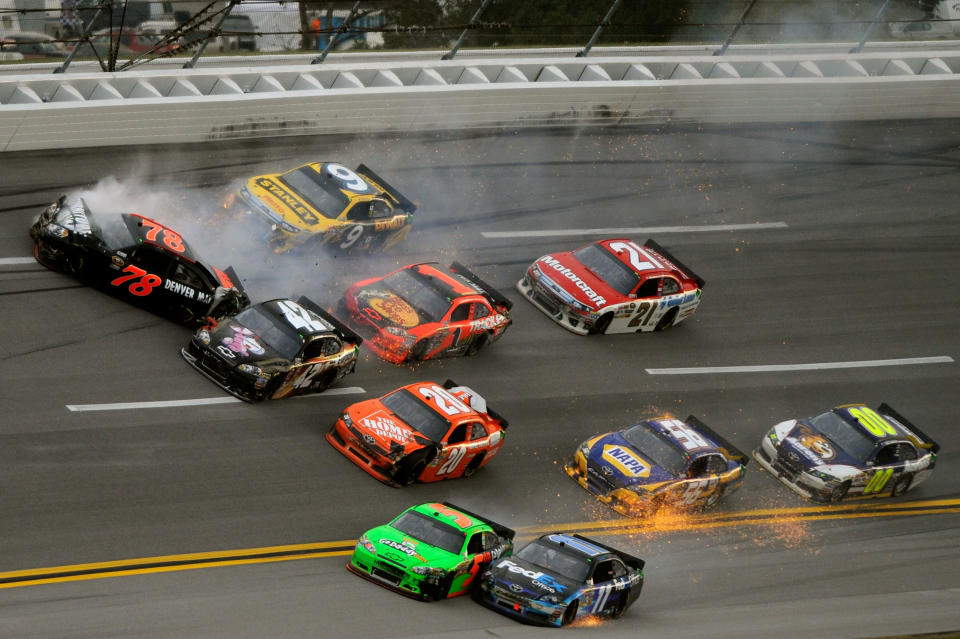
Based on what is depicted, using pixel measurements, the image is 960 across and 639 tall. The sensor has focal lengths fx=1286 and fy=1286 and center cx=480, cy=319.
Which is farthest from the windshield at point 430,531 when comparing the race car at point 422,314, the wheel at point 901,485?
the wheel at point 901,485

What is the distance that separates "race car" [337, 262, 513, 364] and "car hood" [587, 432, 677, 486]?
3.16 m

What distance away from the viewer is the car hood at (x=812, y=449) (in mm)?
21234

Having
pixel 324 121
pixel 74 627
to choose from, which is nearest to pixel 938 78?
pixel 324 121

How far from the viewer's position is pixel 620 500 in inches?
774

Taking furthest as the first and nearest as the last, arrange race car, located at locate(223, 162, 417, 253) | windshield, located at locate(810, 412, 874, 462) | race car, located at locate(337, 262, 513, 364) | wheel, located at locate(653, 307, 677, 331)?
wheel, located at locate(653, 307, 677, 331)
race car, located at locate(223, 162, 417, 253)
race car, located at locate(337, 262, 513, 364)
windshield, located at locate(810, 412, 874, 462)

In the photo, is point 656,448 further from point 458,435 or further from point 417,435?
point 417,435

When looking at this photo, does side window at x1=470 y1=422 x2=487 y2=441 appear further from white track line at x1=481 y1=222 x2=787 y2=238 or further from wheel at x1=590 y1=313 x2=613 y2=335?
white track line at x1=481 y1=222 x2=787 y2=238

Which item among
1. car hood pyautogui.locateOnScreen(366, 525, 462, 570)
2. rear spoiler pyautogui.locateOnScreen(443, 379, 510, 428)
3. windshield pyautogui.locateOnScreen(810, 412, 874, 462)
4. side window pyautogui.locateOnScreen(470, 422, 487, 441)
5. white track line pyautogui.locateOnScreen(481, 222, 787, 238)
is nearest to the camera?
car hood pyautogui.locateOnScreen(366, 525, 462, 570)

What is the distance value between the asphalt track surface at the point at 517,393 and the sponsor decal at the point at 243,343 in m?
0.79

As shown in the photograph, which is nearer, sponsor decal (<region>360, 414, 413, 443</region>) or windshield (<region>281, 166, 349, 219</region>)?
sponsor decal (<region>360, 414, 413, 443</region>)

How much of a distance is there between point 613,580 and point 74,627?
22.6ft

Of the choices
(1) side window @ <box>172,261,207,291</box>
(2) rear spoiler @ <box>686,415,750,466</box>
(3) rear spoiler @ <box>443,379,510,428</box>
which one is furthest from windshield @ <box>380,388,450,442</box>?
(2) rear spoiler @ <box>686,415,750,466</box>

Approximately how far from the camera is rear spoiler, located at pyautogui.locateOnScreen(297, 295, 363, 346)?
20.7 m

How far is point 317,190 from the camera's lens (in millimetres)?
23906
